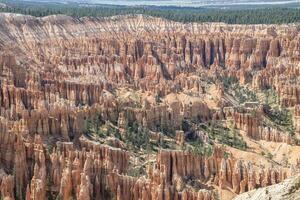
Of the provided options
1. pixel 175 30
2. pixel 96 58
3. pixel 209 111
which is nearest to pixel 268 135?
pixel 209 111

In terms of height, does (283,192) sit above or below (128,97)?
above

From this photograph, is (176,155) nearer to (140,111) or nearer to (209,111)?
(140,111)

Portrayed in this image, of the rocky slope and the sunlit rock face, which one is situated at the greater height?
the rocky slope

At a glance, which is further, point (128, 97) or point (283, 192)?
point (128, 97)

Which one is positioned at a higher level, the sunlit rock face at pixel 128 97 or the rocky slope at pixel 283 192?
the rocky slope at pixel 283 192

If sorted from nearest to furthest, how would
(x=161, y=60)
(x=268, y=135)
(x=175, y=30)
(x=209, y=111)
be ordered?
(x=268, y=135) → (x=209, y=111) → (x=161, y=60) → (x=175, y=30)

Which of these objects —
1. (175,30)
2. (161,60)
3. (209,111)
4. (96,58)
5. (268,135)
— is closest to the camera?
(268,135)

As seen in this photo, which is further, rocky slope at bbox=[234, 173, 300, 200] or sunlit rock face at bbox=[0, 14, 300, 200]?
sunlit rock face at bbox=[0, 14, 300, 200]

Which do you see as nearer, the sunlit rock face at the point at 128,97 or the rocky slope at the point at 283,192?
the rocky slope at the point at 283,192
